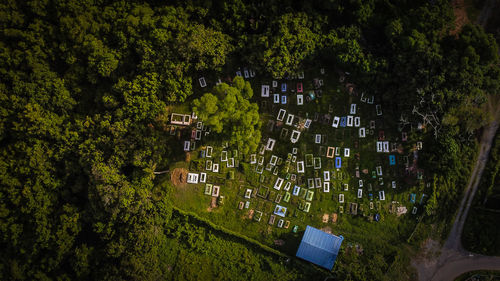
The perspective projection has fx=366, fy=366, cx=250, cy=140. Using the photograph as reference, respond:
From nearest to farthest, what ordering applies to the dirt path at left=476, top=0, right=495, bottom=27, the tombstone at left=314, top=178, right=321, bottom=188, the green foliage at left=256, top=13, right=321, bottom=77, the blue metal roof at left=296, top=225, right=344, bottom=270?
1. the green foliage at left=256, top=13, right=321, bottom=77
2. the blue metal roof at left=296, top=225, right=344, bottom=270
3. the dirt path at left=476, top=0, right=495, bottom=27
4. the tombstone at left=314, top=178, right=321, bottom=188

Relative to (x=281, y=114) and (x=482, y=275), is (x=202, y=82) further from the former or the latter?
(x=482, y=275)

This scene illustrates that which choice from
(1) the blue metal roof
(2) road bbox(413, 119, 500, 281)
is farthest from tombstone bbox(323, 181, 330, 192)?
(2) road bbox(413, 119, 500, 281)

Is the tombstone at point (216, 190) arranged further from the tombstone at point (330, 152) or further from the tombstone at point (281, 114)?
the tombstone at point (330, 152)

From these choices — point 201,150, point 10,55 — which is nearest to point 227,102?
point 201,150

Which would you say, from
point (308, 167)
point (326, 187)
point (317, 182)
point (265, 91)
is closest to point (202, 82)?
point (265, 91)

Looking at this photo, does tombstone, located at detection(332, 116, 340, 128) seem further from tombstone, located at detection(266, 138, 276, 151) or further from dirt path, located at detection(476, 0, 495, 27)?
dirt path, located at detection(476, 0, 495, 27)

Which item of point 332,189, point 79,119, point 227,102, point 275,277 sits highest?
point 227,102

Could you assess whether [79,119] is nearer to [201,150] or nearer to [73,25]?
[73,25]
